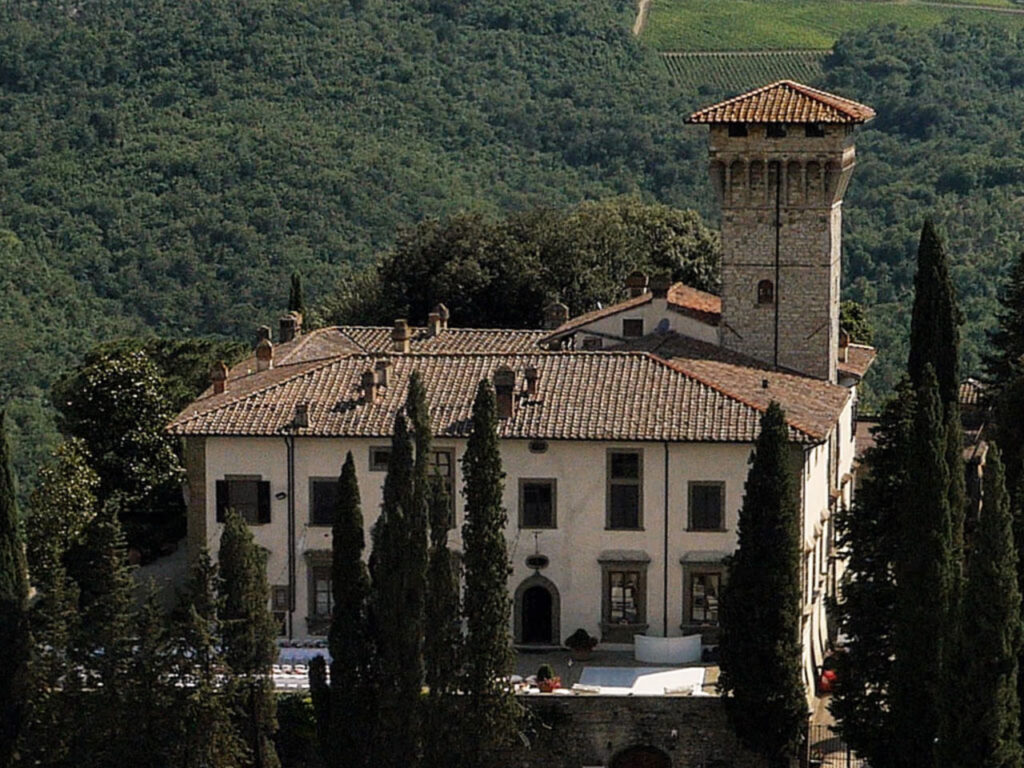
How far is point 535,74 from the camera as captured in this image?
132 metres

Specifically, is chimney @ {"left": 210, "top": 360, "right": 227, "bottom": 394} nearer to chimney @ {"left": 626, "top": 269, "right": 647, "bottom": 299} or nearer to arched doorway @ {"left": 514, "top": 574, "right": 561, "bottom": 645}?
arched doorway @ {"left": 514, "top": 574, "right": 561, "bottom": 645}

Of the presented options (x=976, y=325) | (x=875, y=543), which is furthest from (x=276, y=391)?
(x=976, y=325)

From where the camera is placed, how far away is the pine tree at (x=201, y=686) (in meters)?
51.0

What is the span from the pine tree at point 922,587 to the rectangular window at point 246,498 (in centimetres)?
1355

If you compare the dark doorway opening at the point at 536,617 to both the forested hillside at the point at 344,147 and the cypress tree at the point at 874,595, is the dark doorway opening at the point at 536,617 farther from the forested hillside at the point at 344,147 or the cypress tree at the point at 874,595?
the forested hillside at the point at 344,147

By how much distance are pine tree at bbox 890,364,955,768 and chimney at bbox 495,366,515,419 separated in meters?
9.29

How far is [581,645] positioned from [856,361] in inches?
573

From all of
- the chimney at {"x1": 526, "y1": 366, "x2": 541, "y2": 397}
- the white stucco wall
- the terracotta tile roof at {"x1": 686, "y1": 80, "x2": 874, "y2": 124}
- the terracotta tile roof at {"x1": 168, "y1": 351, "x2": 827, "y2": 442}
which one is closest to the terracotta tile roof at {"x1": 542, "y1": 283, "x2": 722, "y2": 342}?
the terracotta tile roof at {"x1": 686, "y1": 80, "x2": 874, "y2": 124}

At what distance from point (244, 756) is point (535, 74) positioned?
3257 inches

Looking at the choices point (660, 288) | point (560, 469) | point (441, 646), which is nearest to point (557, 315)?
point (660, 288)

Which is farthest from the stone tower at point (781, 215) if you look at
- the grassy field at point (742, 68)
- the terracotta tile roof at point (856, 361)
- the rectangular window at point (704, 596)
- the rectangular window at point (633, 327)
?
the grassy field at point (742, 68)

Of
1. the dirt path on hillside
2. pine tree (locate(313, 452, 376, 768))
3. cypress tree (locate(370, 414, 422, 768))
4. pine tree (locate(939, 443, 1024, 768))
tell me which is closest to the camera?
pine tree (locate(939, 443, 1024, 768))

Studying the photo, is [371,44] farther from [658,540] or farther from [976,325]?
[658,540]

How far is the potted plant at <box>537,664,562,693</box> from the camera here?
177ft
